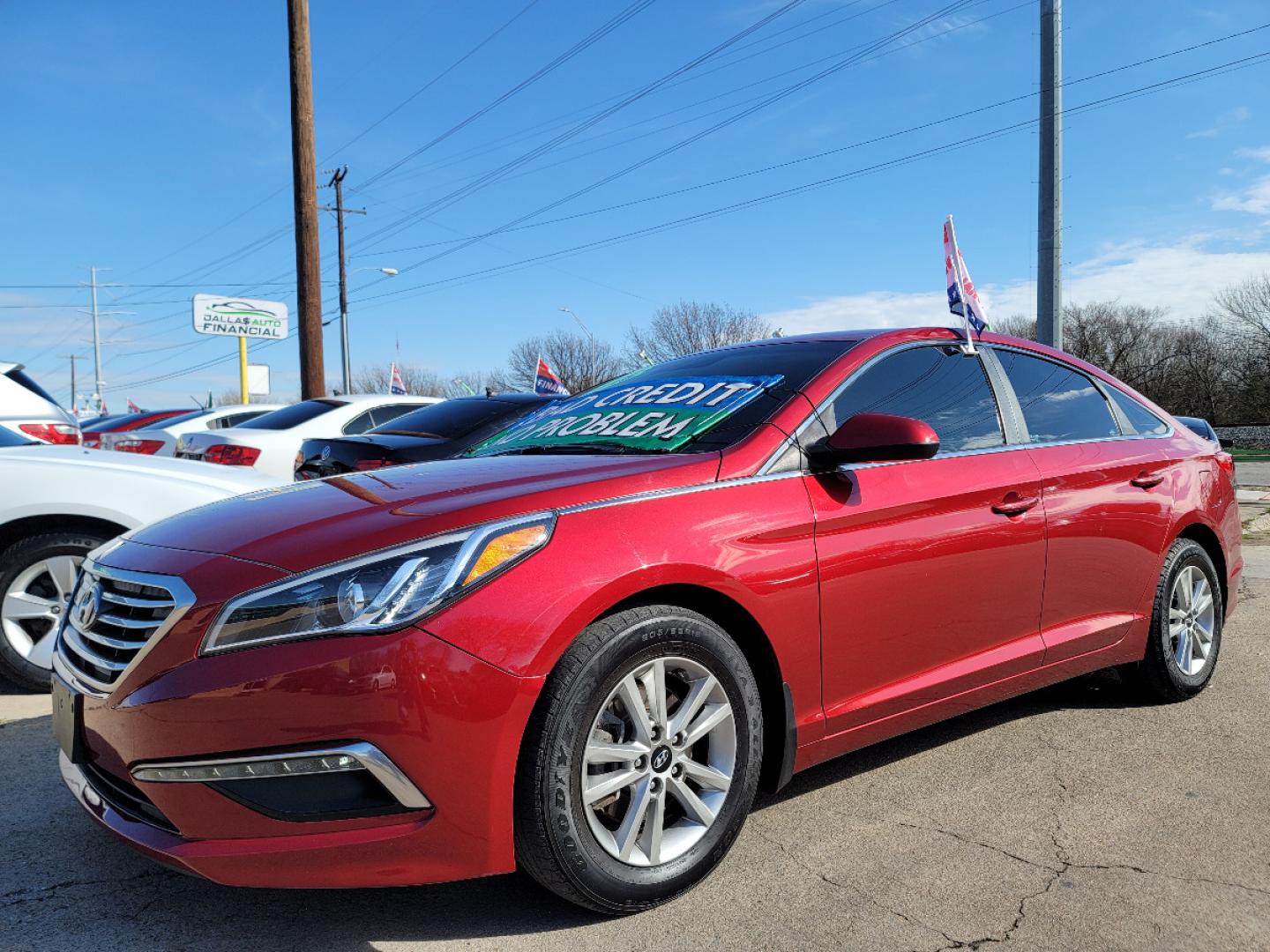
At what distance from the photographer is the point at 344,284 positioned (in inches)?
1555

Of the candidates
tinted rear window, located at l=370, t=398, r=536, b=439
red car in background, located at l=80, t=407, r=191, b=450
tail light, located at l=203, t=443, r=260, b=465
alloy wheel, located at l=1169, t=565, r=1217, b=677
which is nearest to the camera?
alloy wheel, located at l=1169, t=565, r=1217, b=677

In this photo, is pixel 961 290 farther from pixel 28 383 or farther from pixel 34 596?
pixel 28 383

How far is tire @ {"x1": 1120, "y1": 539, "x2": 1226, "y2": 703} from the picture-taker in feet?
13.6

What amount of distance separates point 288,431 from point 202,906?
21.6ft

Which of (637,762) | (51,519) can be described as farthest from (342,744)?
(51,519)

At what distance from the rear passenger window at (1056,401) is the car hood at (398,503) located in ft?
5.38

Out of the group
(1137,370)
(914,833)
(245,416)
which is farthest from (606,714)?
(1137,370)

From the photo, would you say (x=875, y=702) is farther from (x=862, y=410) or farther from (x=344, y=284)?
(x=344, y=284)

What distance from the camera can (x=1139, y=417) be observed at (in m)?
4.38

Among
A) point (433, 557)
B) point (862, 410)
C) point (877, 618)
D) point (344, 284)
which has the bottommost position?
point (877, 618)

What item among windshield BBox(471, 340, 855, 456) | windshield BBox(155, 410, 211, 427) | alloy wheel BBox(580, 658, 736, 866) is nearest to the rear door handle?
windshield BBox(471, 340, 855, 456)

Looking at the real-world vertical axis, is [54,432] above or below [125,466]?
above

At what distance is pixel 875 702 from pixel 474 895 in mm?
1281

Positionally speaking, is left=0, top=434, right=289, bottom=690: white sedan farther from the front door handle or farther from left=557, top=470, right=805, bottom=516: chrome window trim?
the front door handle
